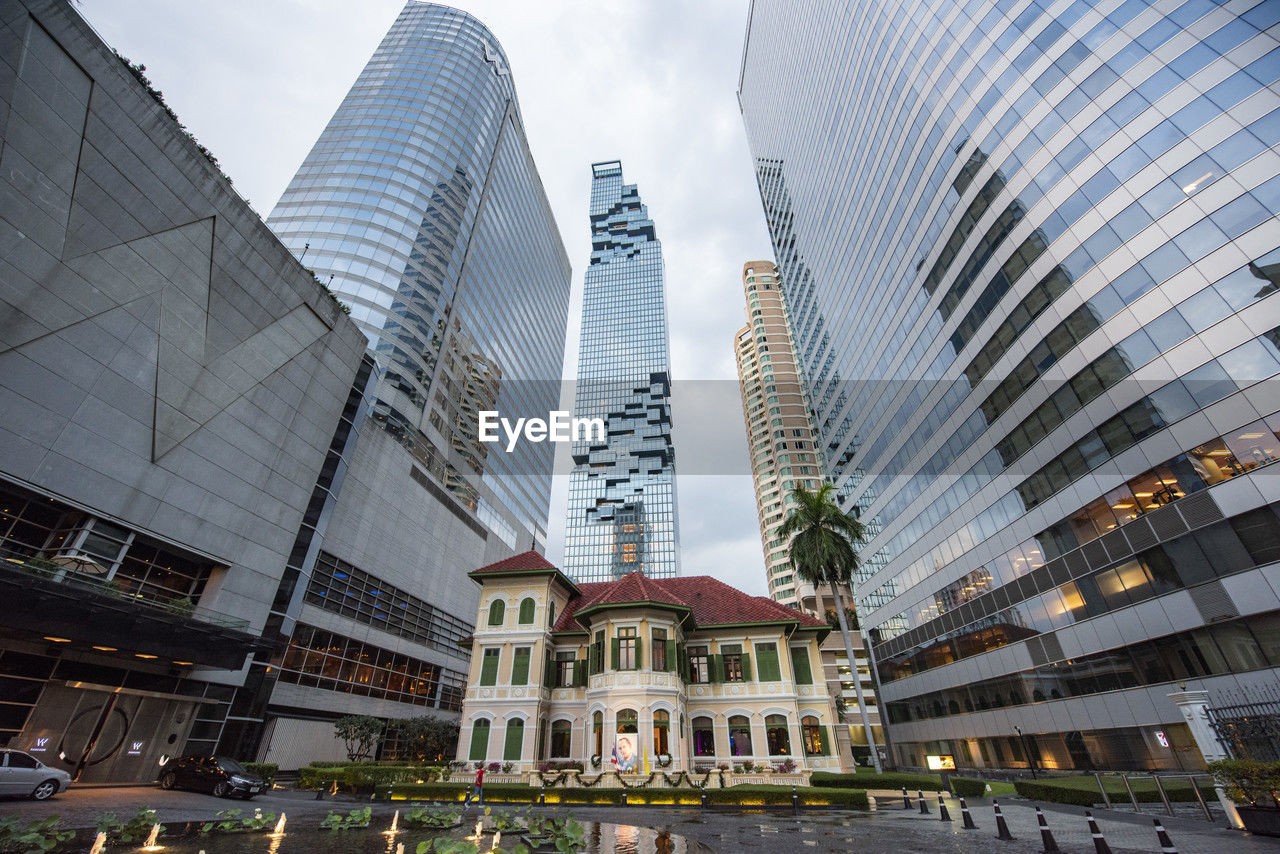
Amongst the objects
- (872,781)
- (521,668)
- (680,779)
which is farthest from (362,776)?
(872,781)

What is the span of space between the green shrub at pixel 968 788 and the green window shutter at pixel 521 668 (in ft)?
72.3

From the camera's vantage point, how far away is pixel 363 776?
25750 mm

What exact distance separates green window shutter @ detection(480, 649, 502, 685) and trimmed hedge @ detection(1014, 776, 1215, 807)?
26.1m

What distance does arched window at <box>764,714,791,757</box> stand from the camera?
29.9 meters

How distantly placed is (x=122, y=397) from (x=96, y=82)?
13087mm

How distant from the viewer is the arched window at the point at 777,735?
2991 centimetres

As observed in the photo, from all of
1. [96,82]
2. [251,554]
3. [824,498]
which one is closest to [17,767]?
[251,554]

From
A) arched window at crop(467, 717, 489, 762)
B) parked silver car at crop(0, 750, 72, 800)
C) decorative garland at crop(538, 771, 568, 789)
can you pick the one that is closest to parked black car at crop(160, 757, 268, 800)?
parked silver car at crop(0, 750, 72, 800)

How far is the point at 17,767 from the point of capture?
16.2 metres

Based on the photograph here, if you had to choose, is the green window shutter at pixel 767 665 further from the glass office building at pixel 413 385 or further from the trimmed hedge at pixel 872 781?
the glass office building at pixel 413 385

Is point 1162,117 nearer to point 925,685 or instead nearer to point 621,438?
point 925,685

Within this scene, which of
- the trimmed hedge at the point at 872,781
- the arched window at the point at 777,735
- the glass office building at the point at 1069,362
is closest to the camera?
the glass office building at the point at 1069,362

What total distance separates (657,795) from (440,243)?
58.2 metres

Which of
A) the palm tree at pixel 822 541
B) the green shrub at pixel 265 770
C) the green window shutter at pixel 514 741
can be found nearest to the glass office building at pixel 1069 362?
the palm tree at pixel 822 541
